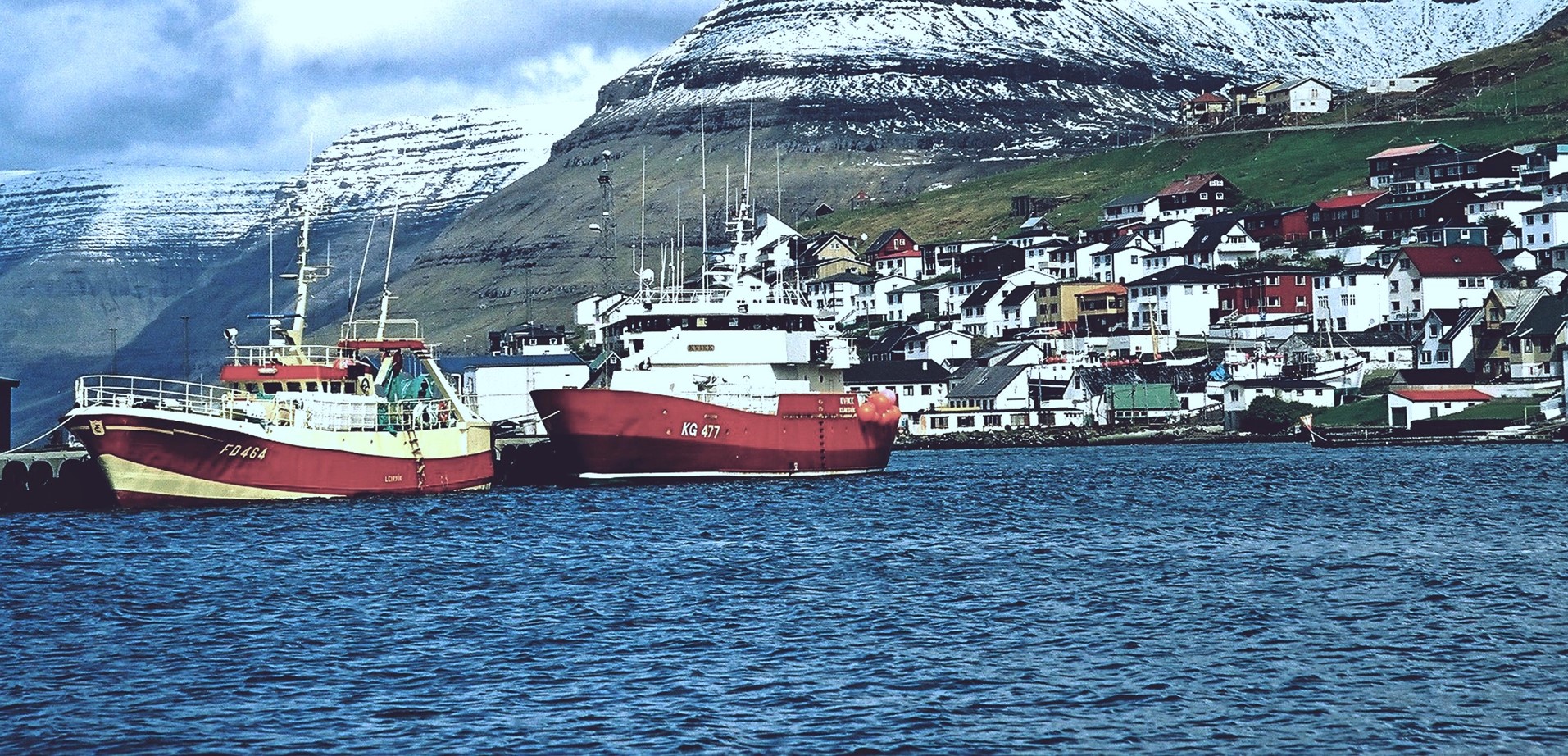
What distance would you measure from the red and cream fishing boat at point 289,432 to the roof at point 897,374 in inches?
2245

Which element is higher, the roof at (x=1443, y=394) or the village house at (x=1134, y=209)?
the village house at (x=1134, y=209)

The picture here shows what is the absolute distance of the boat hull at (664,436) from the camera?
198ft

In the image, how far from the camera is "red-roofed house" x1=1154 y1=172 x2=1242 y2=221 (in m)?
163

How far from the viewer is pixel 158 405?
5534 cm

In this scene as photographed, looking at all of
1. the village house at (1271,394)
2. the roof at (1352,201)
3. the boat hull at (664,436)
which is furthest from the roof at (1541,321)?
the boat hull at (664,436)

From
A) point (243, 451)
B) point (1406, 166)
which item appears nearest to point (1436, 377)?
point (1406, 166)

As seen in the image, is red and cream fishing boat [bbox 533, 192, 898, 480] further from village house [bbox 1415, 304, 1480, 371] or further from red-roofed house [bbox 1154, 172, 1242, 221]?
red-roofed house [bbox 1154, 172, 1242, 221]

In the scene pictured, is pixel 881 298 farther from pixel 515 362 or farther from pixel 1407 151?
pixel 515 362

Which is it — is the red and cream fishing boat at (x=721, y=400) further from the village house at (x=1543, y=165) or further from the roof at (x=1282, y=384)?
the village house at (x=1543, y=165)

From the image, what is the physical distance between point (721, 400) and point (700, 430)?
92.5 inches

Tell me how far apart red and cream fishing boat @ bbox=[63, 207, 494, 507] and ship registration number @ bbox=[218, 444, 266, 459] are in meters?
0.03

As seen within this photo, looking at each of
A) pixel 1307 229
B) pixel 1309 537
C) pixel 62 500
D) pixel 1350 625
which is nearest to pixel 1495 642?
pixel 1350 625

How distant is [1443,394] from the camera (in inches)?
3846

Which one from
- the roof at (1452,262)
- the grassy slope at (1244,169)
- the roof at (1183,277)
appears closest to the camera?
the roof at (1452,262)
